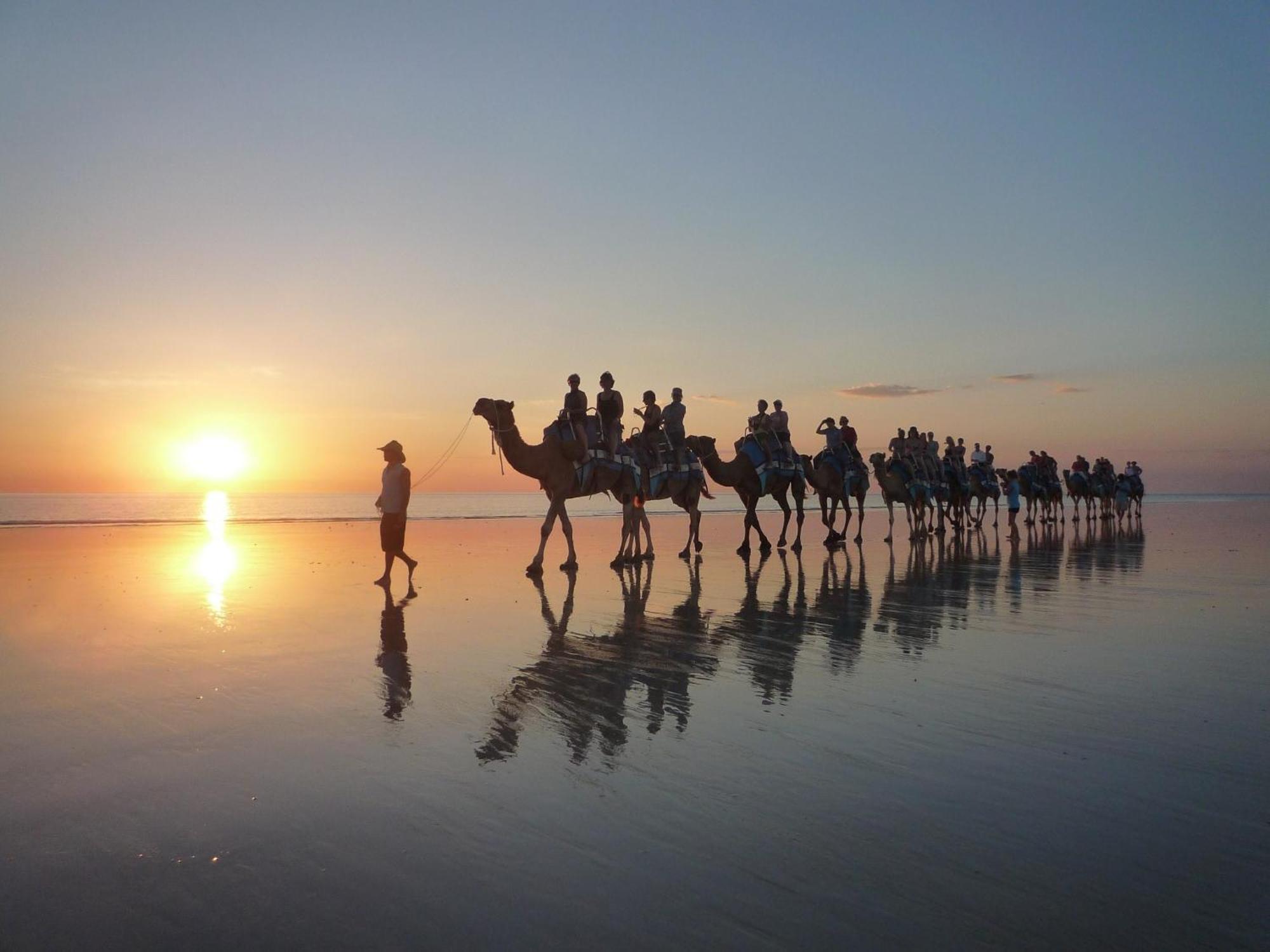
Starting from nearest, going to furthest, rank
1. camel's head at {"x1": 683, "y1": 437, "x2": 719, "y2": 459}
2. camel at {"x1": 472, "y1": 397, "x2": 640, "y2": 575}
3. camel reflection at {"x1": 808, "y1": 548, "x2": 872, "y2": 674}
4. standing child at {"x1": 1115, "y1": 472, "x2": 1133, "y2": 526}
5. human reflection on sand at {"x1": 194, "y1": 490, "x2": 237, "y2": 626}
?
camel reflection at {"x1": 808, "y1": 548, "x2": 872, "y2": 674}, human reflection on sand at {"x1": 194, "y1": 490, "x2": 237, "y2": 626}, camel at {"x1": 472, "y1": 397, "x2": 640, "y2": 575}, camel's head at {"x1": 683, "y1": 437, "x2": 719, "y2": 459}, standing child at {"x1": 1115, "y1": 472, "x2": 1133, "y2": 526}

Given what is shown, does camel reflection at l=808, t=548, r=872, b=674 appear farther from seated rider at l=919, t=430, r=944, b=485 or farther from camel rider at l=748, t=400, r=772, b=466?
seated rider at l=919, t=430, r=944, b=485

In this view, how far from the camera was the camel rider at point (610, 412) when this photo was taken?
16312mm

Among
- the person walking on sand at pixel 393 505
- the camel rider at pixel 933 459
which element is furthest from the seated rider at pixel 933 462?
the person walking on sand at pixel 393 505

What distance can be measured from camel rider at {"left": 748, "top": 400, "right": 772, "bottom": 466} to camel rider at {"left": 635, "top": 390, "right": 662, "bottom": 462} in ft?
9.63

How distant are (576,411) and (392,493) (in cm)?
368

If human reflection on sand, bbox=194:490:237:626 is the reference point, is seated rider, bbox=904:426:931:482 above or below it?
above

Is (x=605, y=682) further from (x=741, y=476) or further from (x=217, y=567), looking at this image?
(x=741, y=476)

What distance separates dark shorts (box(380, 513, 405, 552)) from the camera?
13.7m

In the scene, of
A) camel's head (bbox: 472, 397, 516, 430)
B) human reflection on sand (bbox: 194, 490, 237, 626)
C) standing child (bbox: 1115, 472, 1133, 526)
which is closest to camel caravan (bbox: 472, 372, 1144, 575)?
camel's head (bbox: 472, 397, 516, 430)

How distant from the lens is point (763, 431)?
20875 mm

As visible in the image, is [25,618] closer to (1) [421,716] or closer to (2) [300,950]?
(1) [421,716]

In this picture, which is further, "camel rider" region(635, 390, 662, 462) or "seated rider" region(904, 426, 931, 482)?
"seated rider" region(904, 426, 931, 482)

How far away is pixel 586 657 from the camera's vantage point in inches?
308

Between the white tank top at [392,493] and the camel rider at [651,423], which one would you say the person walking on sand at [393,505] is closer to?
the white tank top at [392,493]
